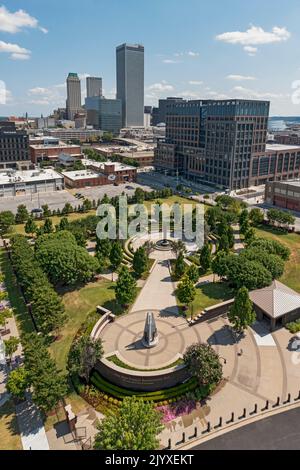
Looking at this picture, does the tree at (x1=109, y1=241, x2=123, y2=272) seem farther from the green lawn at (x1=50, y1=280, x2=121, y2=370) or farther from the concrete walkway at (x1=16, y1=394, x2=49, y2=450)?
the concrete walkway at (x1=16, y1=394, x2=49, y2=450)

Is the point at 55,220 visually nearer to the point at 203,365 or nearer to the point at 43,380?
the point at 43,380

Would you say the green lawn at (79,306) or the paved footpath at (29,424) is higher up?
the green lawn at (79,306)

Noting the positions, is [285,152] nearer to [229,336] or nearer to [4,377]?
[229,336]

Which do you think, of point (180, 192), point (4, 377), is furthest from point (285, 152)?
point (4, 377)

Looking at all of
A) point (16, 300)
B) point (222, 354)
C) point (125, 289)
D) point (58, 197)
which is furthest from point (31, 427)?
point (58, 197)

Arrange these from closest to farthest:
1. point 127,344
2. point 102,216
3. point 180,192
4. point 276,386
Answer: point 276,386, point 127,344, point 102,216, point 180,192

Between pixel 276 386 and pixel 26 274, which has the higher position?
pixel 26 274

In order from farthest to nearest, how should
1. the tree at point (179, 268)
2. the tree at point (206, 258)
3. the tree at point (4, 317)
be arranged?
the tree at point (206, 258) < the tree at point (179, 268) < the tree at point (4, 317)

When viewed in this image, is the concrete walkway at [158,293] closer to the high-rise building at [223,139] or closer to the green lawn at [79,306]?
the green lawn at [79,306]

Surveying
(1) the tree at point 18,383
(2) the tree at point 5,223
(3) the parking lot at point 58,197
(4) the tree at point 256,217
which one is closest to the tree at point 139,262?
(1) the tree at point 18,383
